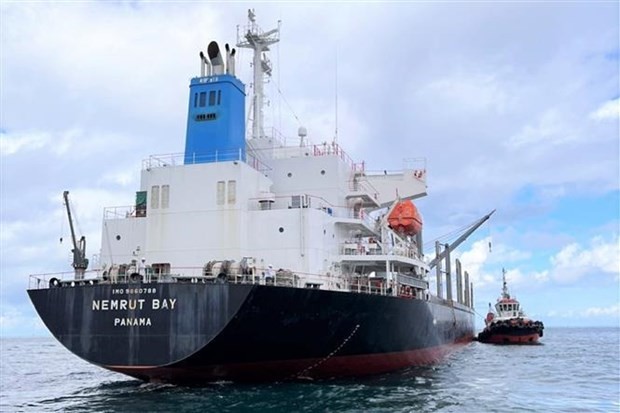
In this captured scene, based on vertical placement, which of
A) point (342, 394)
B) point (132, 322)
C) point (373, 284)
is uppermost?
point (373, 284)

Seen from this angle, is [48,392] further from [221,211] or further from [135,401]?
[221,211]

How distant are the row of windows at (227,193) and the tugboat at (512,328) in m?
32.1

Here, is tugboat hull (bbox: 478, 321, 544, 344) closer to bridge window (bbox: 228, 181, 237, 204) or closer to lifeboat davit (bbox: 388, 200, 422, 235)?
Result: lifeboat davit (bbox: 388, 200, 422, 235)

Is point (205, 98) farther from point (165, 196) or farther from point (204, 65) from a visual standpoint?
point (165, 196)

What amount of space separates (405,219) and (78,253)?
476 inches

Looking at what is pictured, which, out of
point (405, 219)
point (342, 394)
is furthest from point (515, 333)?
point (342, 394)

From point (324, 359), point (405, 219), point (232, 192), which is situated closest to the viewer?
point (324, 359)

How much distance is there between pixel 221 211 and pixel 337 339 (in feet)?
17.5

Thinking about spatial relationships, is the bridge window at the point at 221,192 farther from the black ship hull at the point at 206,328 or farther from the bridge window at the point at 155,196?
the black ship hull at the point at 206,328

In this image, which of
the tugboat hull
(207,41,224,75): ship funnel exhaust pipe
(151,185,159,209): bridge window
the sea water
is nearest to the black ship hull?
the sea water

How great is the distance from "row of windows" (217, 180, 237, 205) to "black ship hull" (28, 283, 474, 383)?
412 centimetres

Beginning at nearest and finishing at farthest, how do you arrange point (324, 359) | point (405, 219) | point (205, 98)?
point (324, 359) < point (205, 98) < point (405, 219)

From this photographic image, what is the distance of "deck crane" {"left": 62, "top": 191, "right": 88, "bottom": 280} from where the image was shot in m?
16.4

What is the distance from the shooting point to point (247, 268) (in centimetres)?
1499
